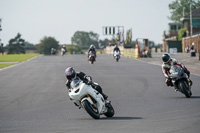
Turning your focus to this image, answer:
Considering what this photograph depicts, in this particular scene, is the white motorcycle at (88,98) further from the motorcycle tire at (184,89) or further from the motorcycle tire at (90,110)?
the motorcycle tire at (184,89)

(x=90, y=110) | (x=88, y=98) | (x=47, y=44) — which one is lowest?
(x=90, y=110)

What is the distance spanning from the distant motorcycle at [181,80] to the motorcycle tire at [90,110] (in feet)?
16.5

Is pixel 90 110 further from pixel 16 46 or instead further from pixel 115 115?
pixel 16 46

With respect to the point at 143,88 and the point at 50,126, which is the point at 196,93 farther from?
the point at 50,126

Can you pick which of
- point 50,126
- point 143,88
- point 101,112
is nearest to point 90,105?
point 101,112

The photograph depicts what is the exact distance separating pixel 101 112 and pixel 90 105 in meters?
0.37

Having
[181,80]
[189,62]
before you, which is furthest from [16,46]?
[181,80]

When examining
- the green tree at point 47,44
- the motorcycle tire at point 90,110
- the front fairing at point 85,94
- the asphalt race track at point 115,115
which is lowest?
the asphalt race track at point 115,115

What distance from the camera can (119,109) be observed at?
13.2 meters

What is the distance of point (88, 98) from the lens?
433 inches

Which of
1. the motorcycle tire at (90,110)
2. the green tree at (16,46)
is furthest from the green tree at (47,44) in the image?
the motorcycle tire at (90,110)

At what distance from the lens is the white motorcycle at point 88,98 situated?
11.0 m

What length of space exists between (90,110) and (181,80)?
537 cm

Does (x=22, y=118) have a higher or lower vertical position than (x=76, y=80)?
lower
